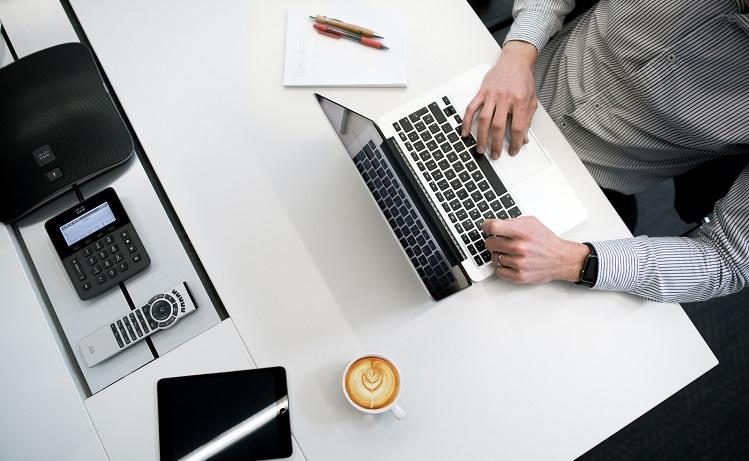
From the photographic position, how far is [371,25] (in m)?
0.97

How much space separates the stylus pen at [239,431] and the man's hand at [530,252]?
0.40 metres

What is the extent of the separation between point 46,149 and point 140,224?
0.66 ft

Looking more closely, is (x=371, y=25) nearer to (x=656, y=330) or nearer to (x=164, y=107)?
(x=164, y=107)

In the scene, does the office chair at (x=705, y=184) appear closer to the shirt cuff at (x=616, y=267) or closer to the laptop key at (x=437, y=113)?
the shirt cuff at (x=616, y=267)

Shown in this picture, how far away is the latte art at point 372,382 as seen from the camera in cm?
77

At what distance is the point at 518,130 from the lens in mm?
873

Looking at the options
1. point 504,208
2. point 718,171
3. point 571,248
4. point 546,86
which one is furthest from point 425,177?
point 718,171

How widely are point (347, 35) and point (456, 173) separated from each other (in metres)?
0.33

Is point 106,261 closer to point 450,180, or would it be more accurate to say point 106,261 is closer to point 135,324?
point 135,324

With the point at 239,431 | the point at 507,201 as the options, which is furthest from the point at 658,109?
the point at 239,431

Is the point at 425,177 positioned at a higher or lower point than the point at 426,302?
higher

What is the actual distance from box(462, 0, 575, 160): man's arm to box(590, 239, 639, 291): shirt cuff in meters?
0.22

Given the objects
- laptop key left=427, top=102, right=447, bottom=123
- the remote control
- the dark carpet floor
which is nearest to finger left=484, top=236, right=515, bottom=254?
laptop key left=427, top=102, right=447, bottom=123

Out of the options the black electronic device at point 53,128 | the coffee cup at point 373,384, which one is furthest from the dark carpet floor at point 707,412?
the black electronic device at point 53,128
